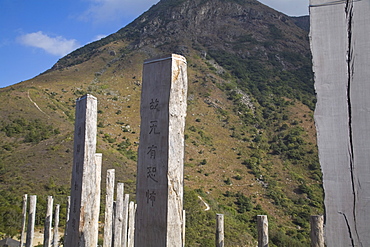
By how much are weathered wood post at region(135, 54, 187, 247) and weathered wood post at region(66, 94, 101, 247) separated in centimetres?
176

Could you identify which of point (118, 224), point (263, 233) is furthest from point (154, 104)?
point (118, 224)

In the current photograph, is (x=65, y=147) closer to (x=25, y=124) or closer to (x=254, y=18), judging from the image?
(x=25, y=124)

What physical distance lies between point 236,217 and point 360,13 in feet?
78.3

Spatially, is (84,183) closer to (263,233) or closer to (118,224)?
(263,233)

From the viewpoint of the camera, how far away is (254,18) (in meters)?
69.2

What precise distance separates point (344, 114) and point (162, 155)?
1865 millimetres

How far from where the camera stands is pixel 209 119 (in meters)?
41.8

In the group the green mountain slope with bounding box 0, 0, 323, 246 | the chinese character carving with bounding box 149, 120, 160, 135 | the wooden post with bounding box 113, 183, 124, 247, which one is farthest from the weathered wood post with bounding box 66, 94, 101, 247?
the green mountain slope with bounding box 0, 0, 323, 246

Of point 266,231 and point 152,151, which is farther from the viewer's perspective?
point 266,231

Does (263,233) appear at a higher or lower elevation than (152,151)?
lower

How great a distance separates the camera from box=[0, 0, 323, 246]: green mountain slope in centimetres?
2320

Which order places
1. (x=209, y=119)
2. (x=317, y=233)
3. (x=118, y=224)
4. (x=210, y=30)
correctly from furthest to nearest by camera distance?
(x=210, y=30) < (x=209, y=119) < (x=118, y=224) < (x=317, y=233)

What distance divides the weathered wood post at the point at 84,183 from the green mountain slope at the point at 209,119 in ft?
31.2

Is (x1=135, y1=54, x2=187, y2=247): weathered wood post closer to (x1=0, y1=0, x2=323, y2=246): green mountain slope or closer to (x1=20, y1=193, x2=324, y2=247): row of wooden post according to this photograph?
(x1=20, y1=193, x2=324, y2=247): row of wooden post
